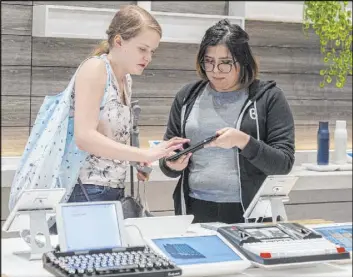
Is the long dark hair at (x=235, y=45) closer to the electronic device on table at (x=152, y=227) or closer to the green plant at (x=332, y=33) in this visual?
the electronic device on table at (x=152, y=227)

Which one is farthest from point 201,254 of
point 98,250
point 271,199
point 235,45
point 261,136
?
point 235,45

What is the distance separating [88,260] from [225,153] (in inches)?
36.1

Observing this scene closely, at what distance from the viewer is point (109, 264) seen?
1.72 m

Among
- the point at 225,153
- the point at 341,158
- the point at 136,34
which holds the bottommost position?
the point at 341,158

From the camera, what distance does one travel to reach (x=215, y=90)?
2.64 m

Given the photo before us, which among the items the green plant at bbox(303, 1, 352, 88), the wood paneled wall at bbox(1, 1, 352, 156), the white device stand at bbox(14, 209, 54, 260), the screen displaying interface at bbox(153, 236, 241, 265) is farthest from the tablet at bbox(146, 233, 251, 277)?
the green plant at bbox(303, 1, 352, 88)

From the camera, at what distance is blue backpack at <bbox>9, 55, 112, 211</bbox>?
7.54 feet

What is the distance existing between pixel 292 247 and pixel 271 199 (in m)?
0.50

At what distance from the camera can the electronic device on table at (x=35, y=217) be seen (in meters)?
1.95

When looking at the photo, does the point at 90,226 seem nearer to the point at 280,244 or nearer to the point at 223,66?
the point at 280,244

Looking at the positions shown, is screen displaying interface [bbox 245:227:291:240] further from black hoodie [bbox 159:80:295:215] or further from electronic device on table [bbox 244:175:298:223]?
black hoodie [bbox 159:80:295:215]

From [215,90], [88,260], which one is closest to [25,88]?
[215,90]

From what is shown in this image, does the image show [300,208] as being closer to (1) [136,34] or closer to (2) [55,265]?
(1) [136,34]

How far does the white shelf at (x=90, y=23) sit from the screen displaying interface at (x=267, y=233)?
188 centimetres
